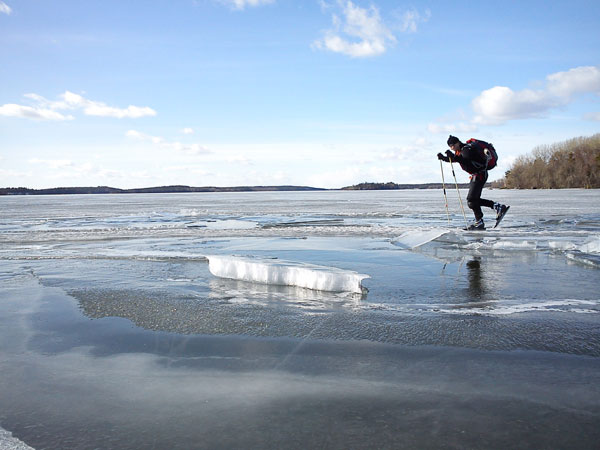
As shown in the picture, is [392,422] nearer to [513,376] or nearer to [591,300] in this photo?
[513,376]

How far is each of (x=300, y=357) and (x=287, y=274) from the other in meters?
2.19

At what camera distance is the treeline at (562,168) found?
3366 inches

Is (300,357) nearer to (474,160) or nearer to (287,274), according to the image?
(287,274)

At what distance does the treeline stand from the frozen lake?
94833 millimetres

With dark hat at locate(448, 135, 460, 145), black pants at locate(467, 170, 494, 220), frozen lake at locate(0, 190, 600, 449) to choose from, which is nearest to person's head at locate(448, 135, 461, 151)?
dark hat at locate(448, 135, 460, 145)

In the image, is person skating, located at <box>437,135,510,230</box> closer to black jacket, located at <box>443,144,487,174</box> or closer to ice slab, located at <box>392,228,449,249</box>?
black jacket, located at <box>443,144,487,174</box>

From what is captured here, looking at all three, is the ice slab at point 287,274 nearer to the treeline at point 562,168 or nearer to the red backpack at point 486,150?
the red backpack at point 486,150

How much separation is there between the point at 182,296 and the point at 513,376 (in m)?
3.00

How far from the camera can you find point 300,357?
273 cm

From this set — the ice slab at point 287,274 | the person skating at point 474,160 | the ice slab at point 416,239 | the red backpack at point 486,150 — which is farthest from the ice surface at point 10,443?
the red backpack at point 486,150

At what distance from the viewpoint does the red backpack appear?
10320 mm

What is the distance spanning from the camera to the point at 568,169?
89.2 m

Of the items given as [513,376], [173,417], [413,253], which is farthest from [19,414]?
[413,253]

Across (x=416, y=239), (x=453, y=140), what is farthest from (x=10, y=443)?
(x=453, y=140)
